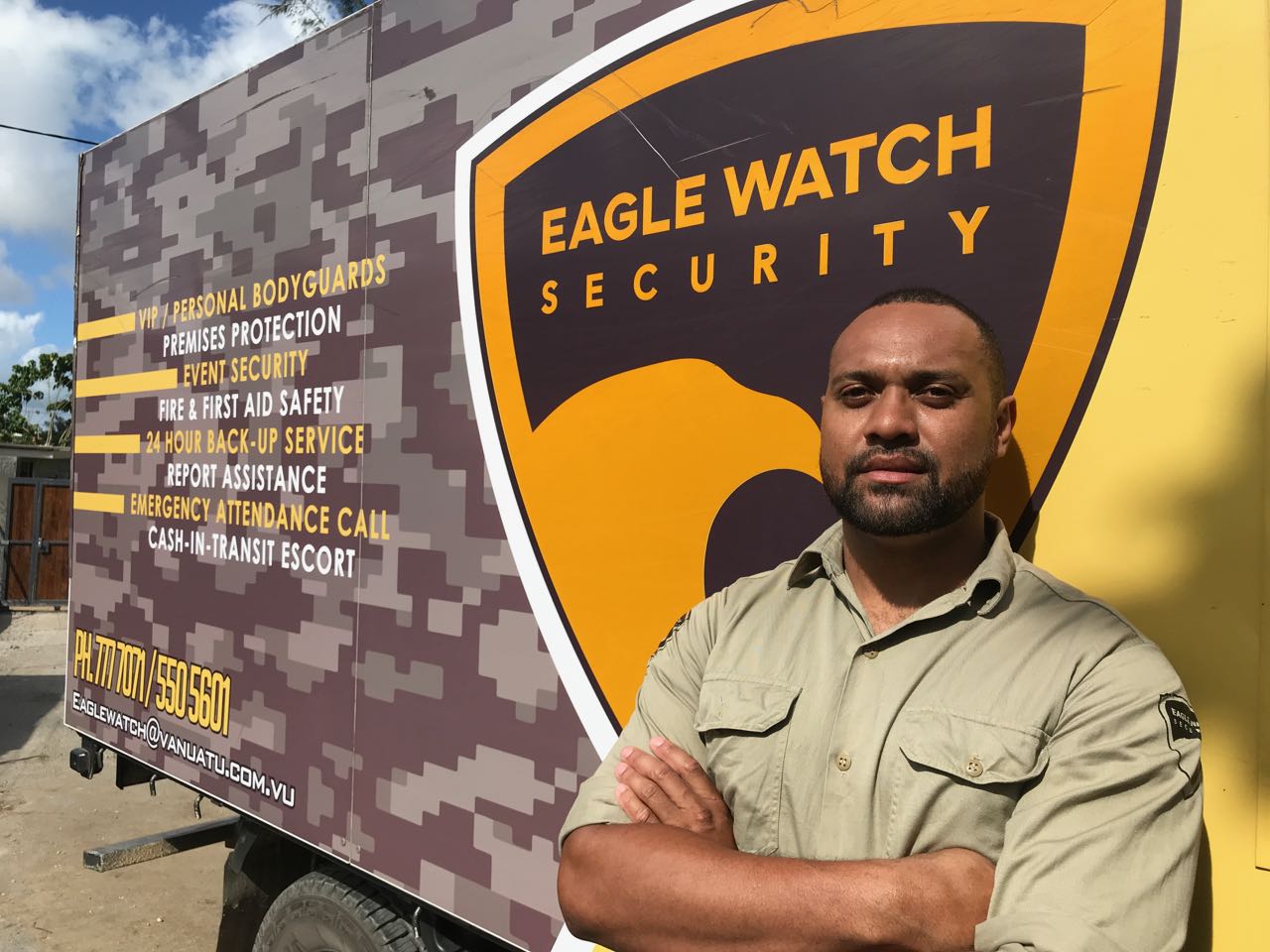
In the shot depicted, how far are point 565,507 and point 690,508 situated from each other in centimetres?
31

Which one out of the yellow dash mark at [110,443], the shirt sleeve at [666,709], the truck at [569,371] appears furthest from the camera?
the yellow dash mark at [110,443]

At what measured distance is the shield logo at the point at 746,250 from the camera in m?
1.34

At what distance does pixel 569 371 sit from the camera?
6.35 ft

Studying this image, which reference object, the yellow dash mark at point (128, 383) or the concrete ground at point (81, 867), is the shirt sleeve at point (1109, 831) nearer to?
the yellow dash mark at point (128, 383)

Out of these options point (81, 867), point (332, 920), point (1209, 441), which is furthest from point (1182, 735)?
point (81, 867)

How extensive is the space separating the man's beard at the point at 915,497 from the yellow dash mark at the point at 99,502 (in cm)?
289

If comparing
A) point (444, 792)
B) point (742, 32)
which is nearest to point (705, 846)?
point (444, 792)

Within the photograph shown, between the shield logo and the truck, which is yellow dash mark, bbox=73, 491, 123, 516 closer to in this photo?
the truck

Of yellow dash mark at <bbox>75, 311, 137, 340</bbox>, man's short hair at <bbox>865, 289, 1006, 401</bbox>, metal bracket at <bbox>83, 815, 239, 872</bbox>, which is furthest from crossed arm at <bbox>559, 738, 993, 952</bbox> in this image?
yellow dash mark at <bbox>75, 311, 137, 340</bbox>

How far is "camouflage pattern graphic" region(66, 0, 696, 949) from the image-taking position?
2002 millimetres

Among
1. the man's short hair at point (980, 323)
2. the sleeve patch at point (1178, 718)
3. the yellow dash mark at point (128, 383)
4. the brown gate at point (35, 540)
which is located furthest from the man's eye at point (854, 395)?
the brown gate at point (35, 540)

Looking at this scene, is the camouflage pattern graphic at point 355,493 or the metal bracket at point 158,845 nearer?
the camouflage pattern graphic at point 355,493

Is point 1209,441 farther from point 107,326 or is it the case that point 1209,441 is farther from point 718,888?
point 107,326

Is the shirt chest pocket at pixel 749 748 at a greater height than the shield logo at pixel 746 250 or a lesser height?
lesser
